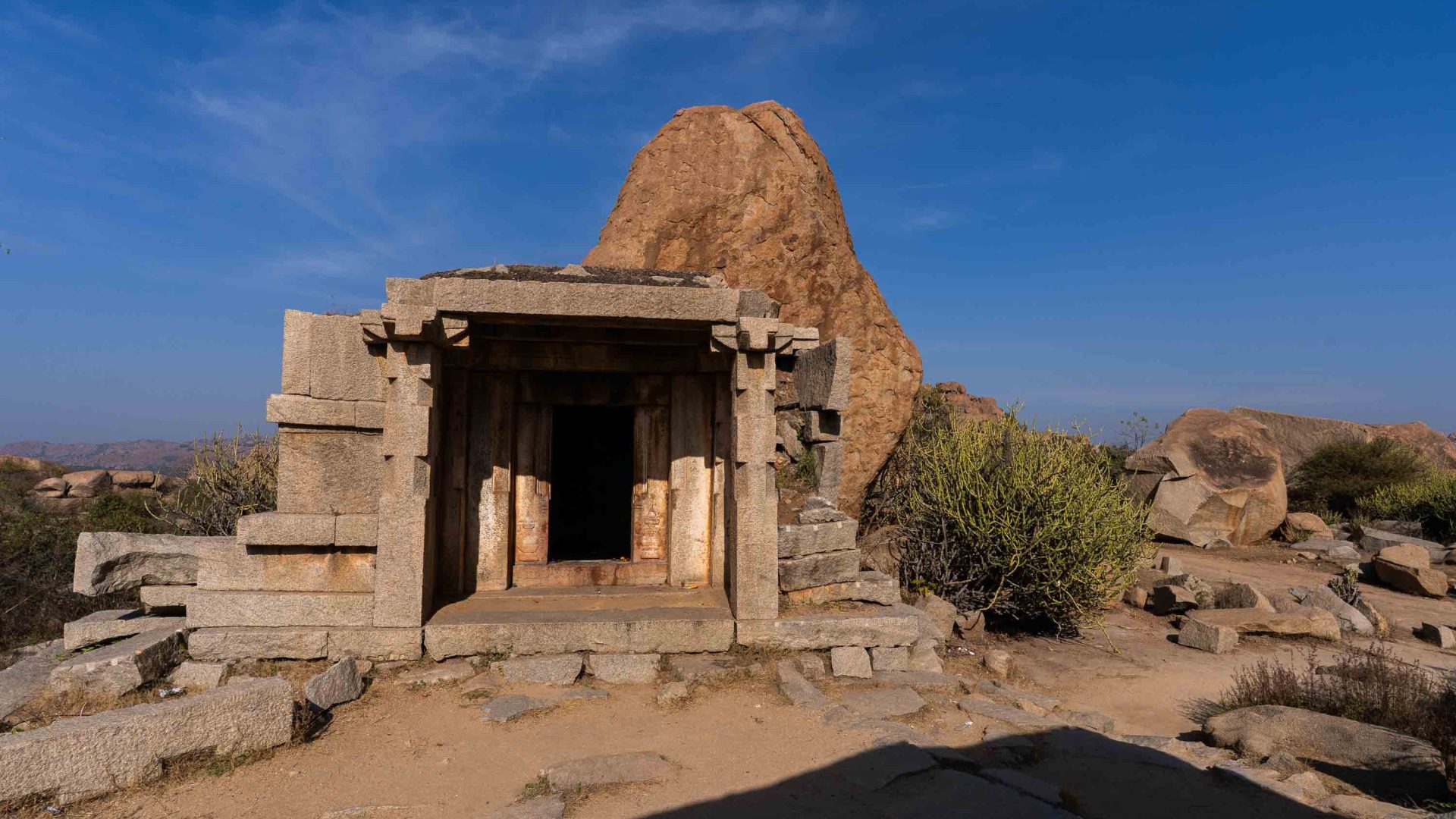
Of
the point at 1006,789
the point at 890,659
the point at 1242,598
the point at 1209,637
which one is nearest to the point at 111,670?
the point at 890,659

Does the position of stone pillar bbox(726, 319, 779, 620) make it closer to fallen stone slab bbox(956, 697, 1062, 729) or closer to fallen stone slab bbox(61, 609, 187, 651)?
fallen stone slab bbox(956, 697, 1062, 729)

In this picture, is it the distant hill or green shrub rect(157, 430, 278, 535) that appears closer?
green shrub rect(157, 430, 278, 535)

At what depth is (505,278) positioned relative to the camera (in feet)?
19.6

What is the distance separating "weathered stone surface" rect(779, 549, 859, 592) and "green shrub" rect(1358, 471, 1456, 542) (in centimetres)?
1577

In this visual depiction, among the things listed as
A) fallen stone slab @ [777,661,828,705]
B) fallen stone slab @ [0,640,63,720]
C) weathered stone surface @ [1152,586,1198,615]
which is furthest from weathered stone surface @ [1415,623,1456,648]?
fallen stone slab @ [0,640,63,720]

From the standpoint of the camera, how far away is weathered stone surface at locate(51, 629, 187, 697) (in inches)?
191

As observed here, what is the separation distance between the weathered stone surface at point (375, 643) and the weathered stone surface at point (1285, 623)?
27.2ft

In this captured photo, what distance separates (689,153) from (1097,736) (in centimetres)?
1099

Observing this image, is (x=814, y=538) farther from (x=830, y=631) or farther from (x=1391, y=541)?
(x=1391, y=541)

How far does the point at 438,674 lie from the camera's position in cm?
541

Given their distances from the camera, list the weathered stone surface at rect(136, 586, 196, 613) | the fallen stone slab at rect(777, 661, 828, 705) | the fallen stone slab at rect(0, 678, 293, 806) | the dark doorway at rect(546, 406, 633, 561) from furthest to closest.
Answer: the dark doorway at rect(546, 406, 633, 561) → the weathered stone surface at rect(136, 586, 196, 613) → the fallen stone slab at rect(777, 661, 828, 705) → the fallen stone slab at rect(0, 678, 293, 806)

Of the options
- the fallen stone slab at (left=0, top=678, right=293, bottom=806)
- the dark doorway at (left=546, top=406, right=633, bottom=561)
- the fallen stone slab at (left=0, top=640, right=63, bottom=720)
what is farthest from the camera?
the dark doorway at (left=546, top=406, right=633, bottom=561)

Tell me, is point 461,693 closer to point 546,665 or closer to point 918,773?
point 546,665

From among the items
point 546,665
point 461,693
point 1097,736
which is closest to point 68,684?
point 461,693
